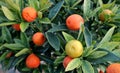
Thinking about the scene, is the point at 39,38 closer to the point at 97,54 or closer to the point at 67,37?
the point at 67,37

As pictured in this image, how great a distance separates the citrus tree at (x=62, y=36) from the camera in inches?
32.9

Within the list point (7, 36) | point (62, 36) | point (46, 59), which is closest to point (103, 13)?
point (62, 36)

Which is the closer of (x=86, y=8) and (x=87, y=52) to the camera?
(x=87, y=52)

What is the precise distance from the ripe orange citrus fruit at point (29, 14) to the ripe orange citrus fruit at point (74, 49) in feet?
0.64

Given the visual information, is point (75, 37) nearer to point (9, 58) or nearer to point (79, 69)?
point (79, 69)

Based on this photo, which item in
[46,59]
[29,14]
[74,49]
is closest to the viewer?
[74,49]

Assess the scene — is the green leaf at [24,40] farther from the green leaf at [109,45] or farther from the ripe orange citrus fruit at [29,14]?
the green leaf at [109,45]

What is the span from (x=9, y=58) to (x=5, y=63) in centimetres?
4

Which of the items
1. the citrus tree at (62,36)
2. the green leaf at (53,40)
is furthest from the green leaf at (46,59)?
the green leaf at (53,40)

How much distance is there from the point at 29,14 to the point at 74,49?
22 cm

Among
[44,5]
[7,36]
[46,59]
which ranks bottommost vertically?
[46,59]

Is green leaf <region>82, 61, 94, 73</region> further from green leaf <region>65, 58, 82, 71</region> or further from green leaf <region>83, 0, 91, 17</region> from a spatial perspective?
→ green leaf <region>83, 0, 91, 17</region>

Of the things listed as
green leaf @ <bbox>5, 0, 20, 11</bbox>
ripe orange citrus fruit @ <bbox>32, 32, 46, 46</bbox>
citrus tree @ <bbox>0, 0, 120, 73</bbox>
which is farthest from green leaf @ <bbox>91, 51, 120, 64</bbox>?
green leaf @ <bbox>5, 0, 20, 11</bbox>

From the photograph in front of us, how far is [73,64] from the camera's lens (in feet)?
2.62
